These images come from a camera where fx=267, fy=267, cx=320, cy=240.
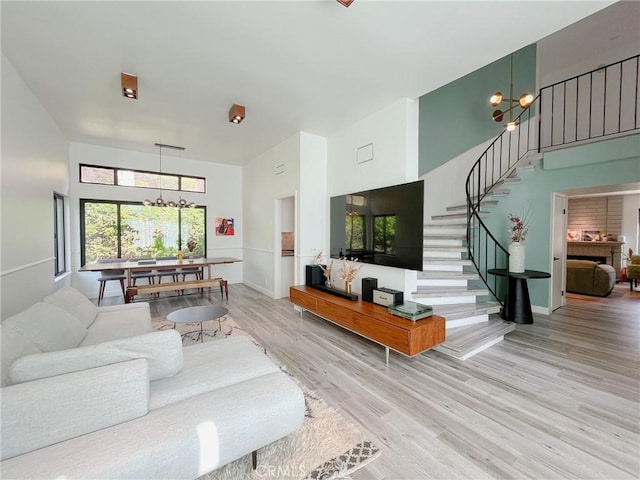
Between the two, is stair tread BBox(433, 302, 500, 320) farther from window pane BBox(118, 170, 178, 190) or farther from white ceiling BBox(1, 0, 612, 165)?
window pane BBox(118, 170, 178, 190)

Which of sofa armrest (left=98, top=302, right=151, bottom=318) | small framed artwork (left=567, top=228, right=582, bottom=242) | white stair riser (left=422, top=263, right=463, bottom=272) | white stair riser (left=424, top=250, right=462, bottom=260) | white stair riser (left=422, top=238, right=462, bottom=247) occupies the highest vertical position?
small framed artwork (left=567, top=228, right=582, bottom=242)

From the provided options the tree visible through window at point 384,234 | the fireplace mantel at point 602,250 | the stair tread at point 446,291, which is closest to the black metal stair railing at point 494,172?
the stair tread at point 446,291

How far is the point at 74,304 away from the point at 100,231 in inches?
157

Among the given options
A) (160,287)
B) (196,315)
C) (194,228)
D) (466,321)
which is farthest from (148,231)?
(466,321)

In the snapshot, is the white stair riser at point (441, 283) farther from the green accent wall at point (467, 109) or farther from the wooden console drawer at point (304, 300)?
the green accent wall at point (467, 109)

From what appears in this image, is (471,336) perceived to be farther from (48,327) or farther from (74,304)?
(74,304)

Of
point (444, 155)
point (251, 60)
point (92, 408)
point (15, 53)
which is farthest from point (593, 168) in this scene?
point (15, 53)

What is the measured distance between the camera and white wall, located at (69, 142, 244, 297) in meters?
→ 5.67

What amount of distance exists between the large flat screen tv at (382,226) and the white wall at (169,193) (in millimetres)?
3756

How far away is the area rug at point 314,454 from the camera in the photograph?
1.56 m

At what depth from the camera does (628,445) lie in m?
1.76

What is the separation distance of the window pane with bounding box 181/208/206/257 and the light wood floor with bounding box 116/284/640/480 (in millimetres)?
3951

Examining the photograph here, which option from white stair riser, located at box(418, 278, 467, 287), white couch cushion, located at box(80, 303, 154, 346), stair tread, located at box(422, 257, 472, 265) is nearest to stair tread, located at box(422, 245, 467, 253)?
stair tread, located at box(422, 257, 472, 265)

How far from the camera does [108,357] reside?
150 cm
